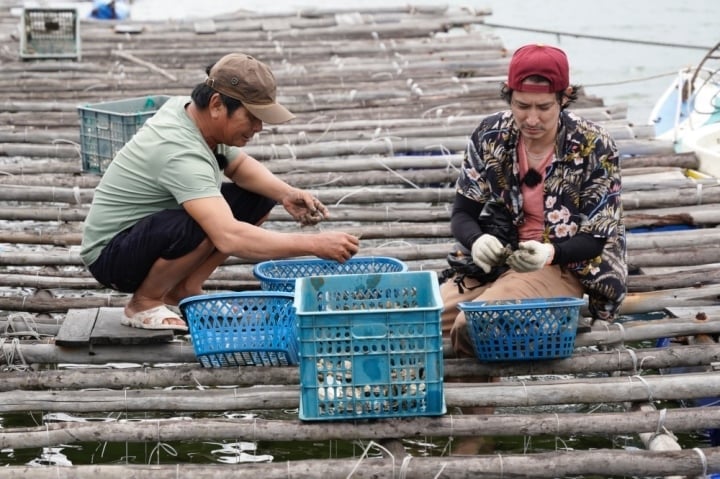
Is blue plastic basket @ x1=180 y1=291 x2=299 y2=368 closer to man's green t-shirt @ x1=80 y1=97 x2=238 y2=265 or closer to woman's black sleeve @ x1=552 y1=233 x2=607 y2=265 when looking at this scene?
man's green t-shirt @ x1=80 y1=97 x2=238 y2=265

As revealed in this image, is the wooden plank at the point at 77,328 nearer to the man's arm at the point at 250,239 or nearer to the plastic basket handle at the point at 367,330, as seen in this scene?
the man's arm at the point at 250,239

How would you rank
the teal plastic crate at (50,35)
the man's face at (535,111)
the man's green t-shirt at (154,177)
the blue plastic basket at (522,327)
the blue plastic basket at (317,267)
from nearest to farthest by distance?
the blue plastic basket at (522,327), the man's face at (535,111), the man's green t-shirt at (154,177), the blue plastic basket at (317,267), the teal plastic crate at (50,35)

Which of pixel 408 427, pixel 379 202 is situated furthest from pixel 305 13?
pixel 408 427

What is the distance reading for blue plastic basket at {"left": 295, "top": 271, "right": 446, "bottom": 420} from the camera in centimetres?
361

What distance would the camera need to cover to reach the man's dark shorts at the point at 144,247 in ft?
14.0

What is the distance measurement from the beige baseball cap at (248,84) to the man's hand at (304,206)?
0.55m

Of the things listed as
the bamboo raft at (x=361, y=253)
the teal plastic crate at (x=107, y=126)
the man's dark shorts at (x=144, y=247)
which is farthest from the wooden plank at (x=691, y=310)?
the teal plastic crate at (x=107, y=126)

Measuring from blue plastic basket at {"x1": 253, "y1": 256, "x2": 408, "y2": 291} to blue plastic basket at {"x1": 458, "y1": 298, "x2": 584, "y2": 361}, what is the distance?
72 centimetres

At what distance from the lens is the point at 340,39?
11.8 m

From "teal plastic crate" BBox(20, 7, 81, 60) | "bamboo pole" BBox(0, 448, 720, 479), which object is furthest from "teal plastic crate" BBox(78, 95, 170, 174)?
"teal plastic crate" BBox(20, 7, 81, 60)

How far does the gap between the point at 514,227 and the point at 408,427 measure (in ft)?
3.47

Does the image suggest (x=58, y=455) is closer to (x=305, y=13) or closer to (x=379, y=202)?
(x=379, y=202)

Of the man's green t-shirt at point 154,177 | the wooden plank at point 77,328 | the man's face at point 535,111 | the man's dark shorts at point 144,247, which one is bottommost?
the wooden plank at point 77,328

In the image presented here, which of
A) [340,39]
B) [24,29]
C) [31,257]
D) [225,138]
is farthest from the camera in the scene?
[340,39]
